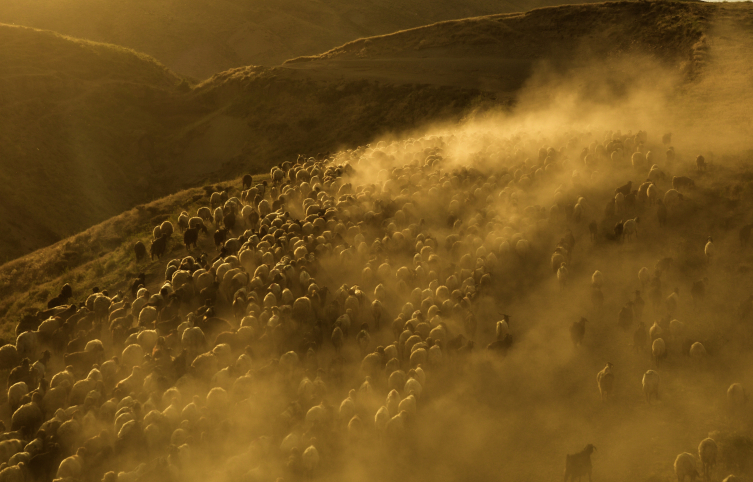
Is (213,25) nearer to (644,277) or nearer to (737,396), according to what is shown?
(644,277)

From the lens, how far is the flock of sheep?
46.7 ft

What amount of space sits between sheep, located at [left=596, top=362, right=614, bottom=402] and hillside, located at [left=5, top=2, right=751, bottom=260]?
95.7 ft

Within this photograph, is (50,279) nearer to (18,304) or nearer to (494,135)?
(18,304)

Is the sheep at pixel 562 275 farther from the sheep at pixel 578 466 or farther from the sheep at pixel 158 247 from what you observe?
the sheep at pixel 158 247

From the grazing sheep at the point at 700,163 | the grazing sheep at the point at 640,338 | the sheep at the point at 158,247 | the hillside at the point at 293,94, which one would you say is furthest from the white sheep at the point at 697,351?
the hillside at the point at 293,94

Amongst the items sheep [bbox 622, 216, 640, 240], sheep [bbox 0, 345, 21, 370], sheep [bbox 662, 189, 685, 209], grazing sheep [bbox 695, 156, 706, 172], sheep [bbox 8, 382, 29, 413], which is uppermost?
grazing sheep [bbox 695, 156, 706, 172]

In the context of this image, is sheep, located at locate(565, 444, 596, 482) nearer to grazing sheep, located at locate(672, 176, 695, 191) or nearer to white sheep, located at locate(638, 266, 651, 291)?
white sheep, located at locate(638, 266, 651, 291)

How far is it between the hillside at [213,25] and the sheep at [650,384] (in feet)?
330

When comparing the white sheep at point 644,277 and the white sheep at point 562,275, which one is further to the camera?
the white sheep at point 562,275

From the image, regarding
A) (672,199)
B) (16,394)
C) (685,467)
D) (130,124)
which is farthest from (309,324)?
(130,124)

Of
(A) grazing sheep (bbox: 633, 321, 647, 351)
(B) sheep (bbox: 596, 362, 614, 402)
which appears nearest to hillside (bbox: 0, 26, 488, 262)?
(A) grazing sheep (bbox: 633, 321, 647, 351)

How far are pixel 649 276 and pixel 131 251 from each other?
70.9 feet

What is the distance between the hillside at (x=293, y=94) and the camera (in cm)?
4509

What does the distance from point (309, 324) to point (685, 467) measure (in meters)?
11.2
